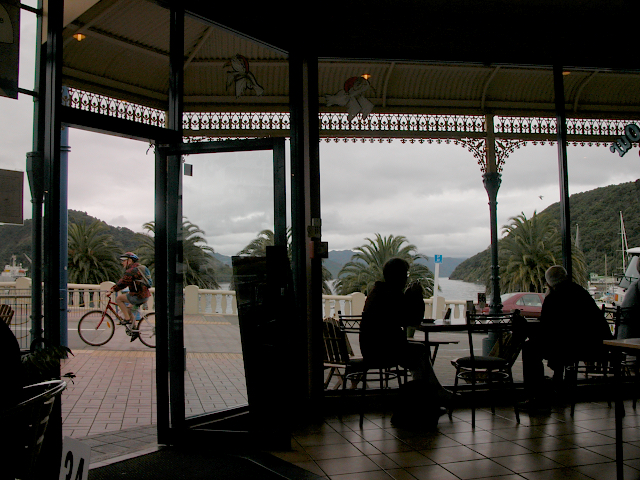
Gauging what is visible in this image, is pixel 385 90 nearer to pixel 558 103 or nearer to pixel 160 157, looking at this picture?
pixel 558 103

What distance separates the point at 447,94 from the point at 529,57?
2.78 ft

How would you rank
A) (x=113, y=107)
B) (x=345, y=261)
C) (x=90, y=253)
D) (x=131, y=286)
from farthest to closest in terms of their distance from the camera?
(x=90, y=253) < (x=131, y=286) < (x=345, y=261) < (x=113, y=107)

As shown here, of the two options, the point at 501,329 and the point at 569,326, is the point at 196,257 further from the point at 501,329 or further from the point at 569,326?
the point at 569,326

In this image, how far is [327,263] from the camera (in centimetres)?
479

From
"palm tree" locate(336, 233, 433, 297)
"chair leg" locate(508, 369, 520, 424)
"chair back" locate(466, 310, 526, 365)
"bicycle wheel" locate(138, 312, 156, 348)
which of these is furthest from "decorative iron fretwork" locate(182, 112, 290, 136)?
"bicycle wheel" locate(138, 312, 156, 348)

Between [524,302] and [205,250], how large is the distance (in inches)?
140

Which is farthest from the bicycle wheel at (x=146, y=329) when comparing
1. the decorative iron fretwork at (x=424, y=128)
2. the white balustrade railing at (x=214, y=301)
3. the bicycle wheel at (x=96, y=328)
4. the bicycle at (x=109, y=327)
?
the decorative iron fretwork at (x=424, y=128)

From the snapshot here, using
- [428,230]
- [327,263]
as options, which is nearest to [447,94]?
[428,230]

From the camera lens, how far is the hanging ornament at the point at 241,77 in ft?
15.0

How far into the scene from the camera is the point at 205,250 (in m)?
3.82

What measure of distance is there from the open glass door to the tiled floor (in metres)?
0.74

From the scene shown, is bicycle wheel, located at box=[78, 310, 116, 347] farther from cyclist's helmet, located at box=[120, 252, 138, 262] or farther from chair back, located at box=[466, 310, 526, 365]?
chair back, located at box=[466, 310, 526, 365]

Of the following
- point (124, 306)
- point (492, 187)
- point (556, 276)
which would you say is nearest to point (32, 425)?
point (556, 276)

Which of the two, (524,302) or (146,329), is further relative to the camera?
(146,329)
